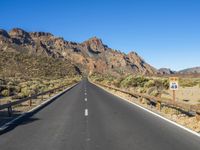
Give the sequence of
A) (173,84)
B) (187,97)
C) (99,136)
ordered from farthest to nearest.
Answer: (187,97)
(173,84)
(99,136)

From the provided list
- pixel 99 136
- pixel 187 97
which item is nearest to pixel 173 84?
pixel 99 136

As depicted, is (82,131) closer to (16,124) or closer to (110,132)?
(110,132)

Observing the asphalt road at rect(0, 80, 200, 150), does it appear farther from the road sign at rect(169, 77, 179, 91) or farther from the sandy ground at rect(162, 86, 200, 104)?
the sandy ground at rect(162, 86, 200, 104)

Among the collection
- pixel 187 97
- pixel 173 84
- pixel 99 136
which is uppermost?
pixel 173 84

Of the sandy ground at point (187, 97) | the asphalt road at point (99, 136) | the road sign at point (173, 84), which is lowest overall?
the sandy ground at point (187, 97)

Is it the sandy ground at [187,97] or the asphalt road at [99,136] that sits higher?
the asphalt road at [99,136]

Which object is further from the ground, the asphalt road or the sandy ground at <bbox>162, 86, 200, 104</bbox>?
the asphalt road

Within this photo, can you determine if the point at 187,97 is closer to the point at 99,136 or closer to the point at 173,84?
the point at 173,84

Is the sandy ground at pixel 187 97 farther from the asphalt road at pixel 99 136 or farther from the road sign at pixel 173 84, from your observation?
the asphalt road at pixel 99 136

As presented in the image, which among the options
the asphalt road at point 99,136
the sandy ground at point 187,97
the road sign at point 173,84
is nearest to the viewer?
the asphalt road at point 99,136

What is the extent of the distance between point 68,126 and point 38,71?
120 metres

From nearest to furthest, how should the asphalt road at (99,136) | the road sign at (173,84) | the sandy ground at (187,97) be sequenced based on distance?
the asphalt road at (99,136) → the road sign at (173,84) → the sandy ground at (187,97)

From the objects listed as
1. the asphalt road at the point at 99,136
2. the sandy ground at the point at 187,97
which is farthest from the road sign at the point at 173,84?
the sandy ground at the point at 187,97

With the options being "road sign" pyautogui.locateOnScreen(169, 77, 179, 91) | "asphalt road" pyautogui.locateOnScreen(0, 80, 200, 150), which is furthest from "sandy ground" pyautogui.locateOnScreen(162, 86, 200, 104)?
"asphalt road" pyautogui.locateOnScreen(0, 80, 200, 150)
